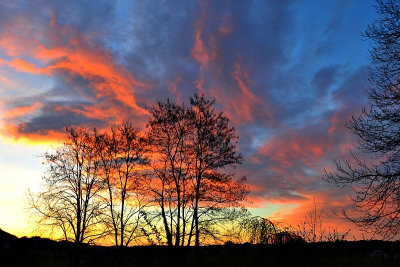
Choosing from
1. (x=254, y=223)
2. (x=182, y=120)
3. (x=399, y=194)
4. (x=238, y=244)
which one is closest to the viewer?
(x=254, y=223)

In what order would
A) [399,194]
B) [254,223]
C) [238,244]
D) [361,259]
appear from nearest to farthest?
[361,259] → [254,223] → [238,244] → [399,194]

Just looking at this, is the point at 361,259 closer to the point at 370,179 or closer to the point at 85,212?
the point at 370,179

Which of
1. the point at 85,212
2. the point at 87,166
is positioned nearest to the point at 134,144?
the point at 87,166

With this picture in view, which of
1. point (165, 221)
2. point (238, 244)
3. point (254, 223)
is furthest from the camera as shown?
point (165, 221)

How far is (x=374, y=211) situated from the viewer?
17.3 meters

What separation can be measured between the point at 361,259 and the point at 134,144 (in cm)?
2264

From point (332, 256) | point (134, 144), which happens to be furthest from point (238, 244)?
point (134, 144)

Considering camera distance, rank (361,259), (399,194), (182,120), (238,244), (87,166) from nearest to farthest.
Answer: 1. (361,259)
2. (238,244)
3. (399,194)
4. (182,120)
5. (87,166)

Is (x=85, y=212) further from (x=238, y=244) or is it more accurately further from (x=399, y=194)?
(x=399, y=194)

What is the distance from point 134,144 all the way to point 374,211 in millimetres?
20189

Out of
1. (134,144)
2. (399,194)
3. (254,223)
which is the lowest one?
(254,223)

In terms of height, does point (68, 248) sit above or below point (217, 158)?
below

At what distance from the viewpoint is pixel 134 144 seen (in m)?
30.8

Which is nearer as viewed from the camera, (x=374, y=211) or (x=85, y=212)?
(x=374, y=211)
